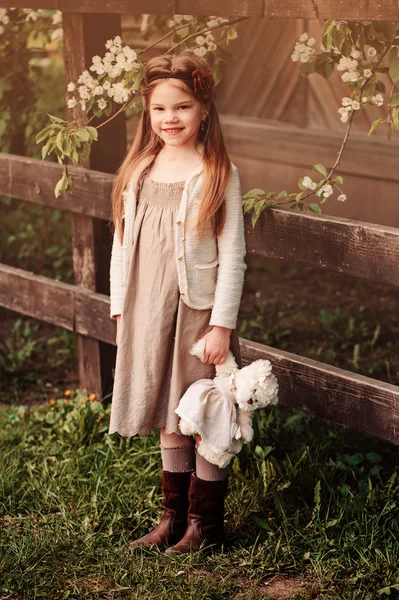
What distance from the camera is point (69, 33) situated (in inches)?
141

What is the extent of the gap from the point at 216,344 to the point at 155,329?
0.67 feet

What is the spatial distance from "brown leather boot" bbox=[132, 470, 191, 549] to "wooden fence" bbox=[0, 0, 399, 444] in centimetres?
55

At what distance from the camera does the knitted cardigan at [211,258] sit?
2.76 meters

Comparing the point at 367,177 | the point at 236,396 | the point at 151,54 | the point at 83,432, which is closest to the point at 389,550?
the point at 236,396

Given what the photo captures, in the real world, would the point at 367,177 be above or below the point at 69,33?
below

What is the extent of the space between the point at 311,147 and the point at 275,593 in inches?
149

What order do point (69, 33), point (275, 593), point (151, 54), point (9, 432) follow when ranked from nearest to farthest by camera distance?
point (275, 593), point (69, 33), point (9, 432), point (151, 54)

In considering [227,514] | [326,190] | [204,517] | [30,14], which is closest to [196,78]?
[326,190]

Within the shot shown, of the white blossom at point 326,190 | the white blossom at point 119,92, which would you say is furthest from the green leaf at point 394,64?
the white blossom at point 119,92

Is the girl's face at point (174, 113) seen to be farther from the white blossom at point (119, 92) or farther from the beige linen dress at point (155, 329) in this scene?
the white blossom at point (119, 92)

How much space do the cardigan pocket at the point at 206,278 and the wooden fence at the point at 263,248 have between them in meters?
0.44

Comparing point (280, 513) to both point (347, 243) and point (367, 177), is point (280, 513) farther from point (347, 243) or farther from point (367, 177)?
point (367, 177)

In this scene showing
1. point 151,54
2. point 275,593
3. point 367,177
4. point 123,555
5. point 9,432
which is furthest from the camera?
point 151,54

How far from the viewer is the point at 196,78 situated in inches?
107
